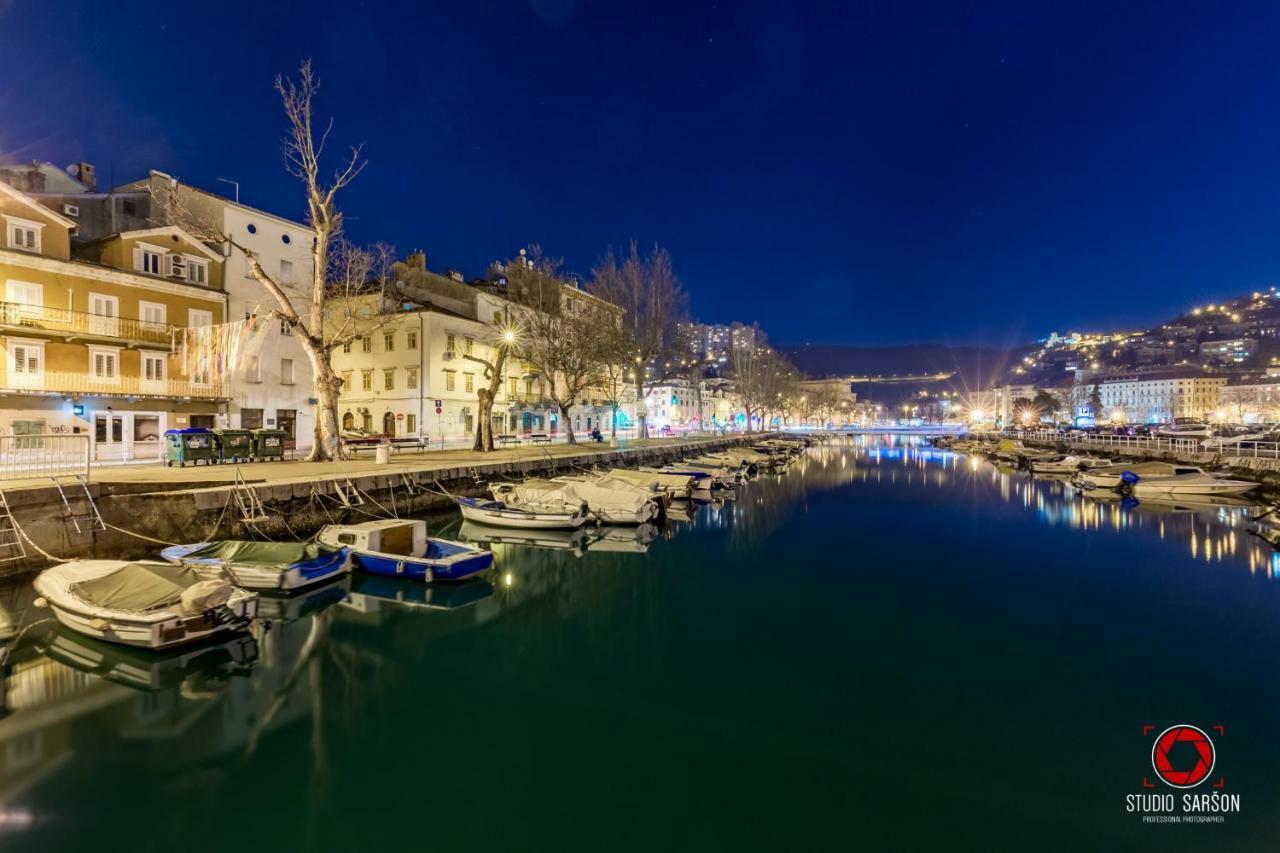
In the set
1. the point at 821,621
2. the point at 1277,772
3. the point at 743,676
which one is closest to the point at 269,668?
the point at 743,676

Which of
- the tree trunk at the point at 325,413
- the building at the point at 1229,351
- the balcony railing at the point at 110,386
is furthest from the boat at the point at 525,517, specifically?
the building at the point at 1229,351

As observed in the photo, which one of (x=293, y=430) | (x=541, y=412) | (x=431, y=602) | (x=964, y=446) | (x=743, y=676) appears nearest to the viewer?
(x=743, y=676)

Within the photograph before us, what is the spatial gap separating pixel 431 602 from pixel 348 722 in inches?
224

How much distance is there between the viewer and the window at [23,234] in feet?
81.7

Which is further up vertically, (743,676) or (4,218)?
(4,218)

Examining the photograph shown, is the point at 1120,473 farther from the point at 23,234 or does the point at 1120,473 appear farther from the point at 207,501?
the point at 23,234

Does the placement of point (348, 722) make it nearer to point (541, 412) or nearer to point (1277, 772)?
point (1277, 772)

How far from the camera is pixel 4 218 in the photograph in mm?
24750

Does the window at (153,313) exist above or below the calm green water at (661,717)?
above

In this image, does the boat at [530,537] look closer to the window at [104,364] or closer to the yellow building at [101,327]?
the yellow building at [101,327]

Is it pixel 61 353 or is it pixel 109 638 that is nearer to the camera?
pixel 109 638

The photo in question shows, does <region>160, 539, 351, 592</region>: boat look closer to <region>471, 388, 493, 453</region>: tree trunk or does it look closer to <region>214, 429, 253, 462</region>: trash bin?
<region>214, 429, 253, 462</region>: trash bin

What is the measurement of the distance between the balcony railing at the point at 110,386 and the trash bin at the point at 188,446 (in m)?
5.55

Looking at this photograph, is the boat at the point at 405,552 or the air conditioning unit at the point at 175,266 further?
the air conditioning unit at the point at 175,266
